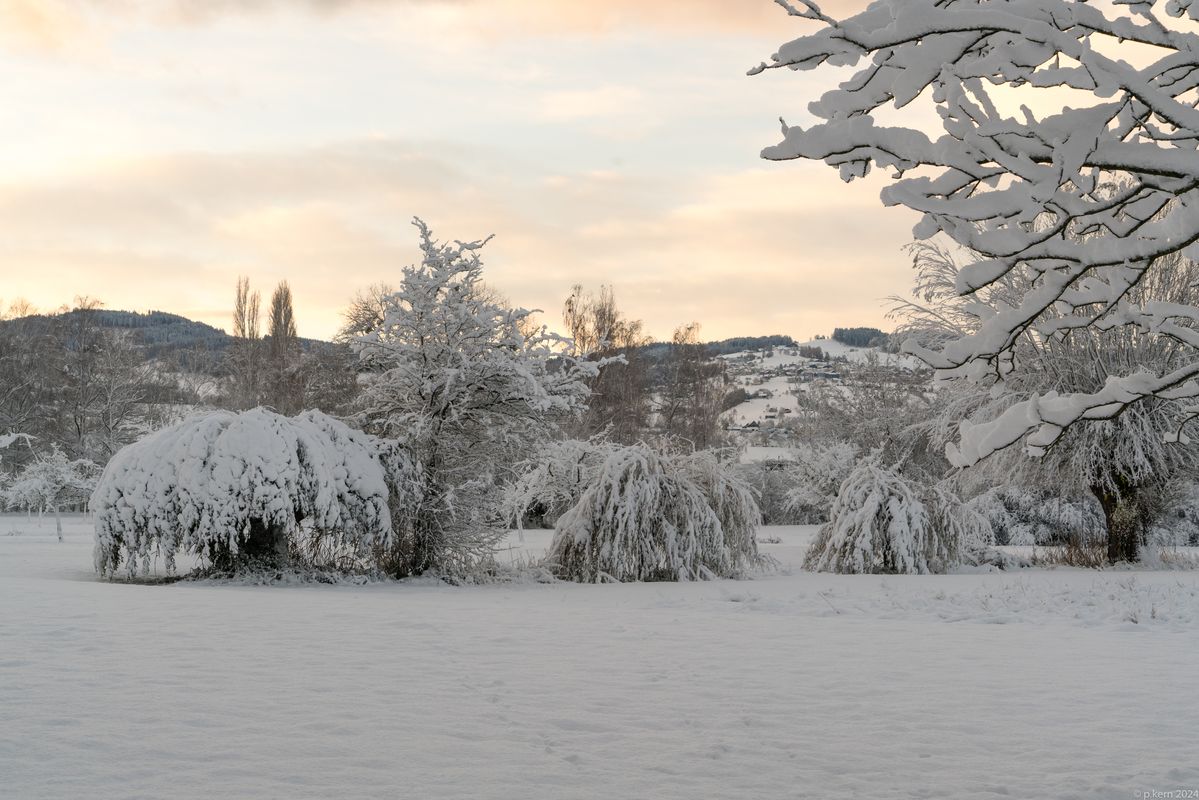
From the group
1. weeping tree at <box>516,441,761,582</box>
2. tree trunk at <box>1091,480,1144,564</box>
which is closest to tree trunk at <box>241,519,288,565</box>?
weeping tree at <box>516,441,761,582</box>

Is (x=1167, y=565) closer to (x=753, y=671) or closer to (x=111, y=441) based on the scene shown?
(x=753, y=671)

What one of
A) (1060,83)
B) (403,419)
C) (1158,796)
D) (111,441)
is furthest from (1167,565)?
(111,441)

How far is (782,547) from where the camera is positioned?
24422mm

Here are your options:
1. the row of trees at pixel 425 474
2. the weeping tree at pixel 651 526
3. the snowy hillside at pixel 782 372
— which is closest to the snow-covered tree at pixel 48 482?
the row of trees at pixel 425 474

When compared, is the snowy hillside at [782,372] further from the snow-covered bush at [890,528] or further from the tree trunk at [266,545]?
the tree trunk at [266,545]

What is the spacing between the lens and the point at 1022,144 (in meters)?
2.81

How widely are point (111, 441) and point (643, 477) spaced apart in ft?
99.0

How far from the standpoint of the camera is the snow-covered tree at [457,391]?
43.2 feet

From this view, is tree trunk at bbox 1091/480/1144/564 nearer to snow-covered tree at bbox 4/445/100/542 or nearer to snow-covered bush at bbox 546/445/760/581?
snow-covered bush at bbox 546/445/760/581

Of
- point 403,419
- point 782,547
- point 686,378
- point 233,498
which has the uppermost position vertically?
point 686,378

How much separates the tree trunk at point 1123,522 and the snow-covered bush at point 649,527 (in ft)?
23.7

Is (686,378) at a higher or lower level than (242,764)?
higher

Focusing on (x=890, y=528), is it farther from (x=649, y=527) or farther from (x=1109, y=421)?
(x=649, y=527)

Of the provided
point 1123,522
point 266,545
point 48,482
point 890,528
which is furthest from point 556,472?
point 48,482
